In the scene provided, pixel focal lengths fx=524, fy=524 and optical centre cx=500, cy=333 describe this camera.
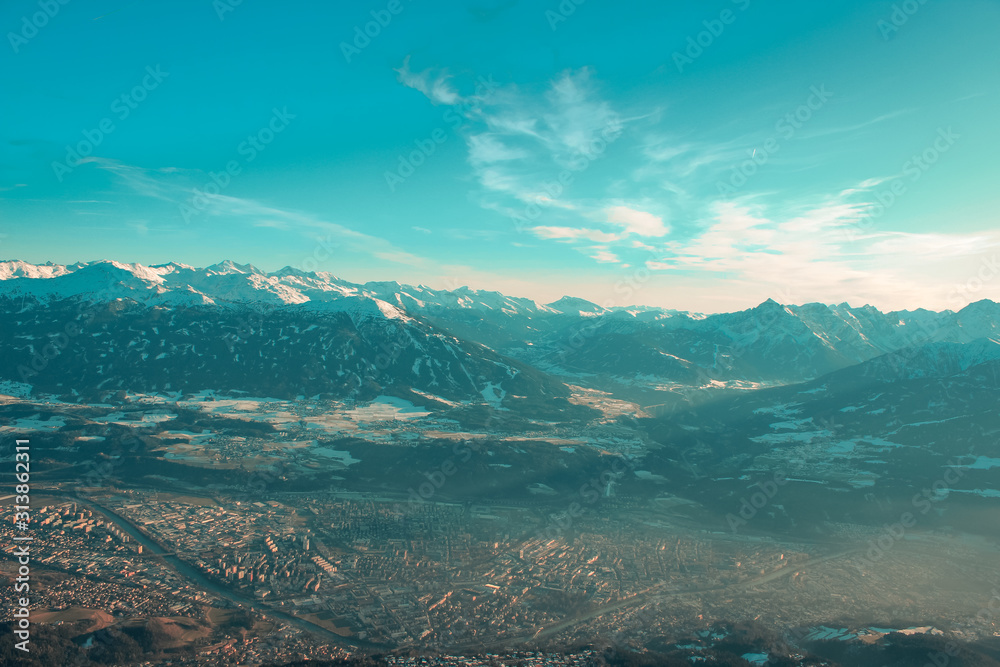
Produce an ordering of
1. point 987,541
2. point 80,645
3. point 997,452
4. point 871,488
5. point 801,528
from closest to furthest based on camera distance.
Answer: point 80,645 → point 987,541 → point 801,528 → point 871,488 → point 997,452

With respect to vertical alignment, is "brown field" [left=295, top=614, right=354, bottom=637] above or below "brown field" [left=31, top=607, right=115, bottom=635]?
below

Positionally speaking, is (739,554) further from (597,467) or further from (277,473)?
(277,473)

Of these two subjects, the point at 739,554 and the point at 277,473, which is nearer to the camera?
the point at 739,554

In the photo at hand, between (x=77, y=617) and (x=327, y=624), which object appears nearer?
(x=77, y=617)

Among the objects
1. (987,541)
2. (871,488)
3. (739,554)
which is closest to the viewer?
(739,554)

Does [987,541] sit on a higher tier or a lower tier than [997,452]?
lower

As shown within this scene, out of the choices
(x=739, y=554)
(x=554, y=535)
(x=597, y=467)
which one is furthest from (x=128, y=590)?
(x=597, y=467)

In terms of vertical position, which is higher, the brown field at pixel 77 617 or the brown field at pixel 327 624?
the brown field at pixel 77 617

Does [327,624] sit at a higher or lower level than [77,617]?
lower

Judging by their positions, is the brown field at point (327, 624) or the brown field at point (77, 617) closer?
the brown field at point (77, 617)

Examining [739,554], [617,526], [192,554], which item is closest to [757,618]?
[739,554]

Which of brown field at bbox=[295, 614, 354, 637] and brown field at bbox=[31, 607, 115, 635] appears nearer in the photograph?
brown field at bbox=[31, 607, 115, 635]
